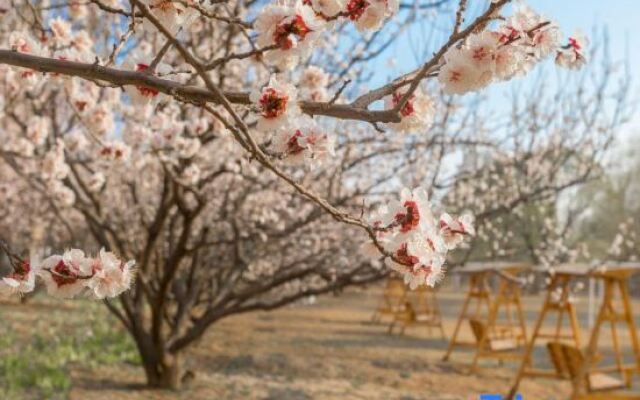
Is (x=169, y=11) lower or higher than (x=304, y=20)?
higher

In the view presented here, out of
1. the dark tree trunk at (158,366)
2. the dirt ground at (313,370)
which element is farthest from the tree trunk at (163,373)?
the dirt ground at (313,370)

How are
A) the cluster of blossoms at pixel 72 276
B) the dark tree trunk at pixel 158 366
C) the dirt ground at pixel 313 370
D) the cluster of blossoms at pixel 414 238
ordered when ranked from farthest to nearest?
the dirt ground at pixel 313 370 → the dark tree trunk at pixel 158 366 → the cluster of blossoms at pixel 72 276 → the cluster of blossoms at pixel 414 238

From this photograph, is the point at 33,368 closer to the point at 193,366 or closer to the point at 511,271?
the point at 193,366

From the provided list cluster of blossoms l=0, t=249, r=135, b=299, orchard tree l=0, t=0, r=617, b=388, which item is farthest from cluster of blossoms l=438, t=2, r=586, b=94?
cluster of blossoms l=0, t=249, r=135, b=299

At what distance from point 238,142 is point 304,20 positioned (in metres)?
0.47

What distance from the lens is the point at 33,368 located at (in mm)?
7094

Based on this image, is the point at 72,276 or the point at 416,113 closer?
the point at 72,276

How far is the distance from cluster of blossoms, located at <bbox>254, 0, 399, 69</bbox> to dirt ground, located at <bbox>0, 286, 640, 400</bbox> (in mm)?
4790

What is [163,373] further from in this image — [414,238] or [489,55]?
[489,55]

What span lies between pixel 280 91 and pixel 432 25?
509 centimetres

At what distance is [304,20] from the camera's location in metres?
1.88

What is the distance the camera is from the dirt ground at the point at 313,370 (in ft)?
21.6

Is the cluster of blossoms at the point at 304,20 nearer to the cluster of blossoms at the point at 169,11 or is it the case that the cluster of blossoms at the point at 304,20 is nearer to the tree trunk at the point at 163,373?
the cluster of blossoms at the point at 169,11

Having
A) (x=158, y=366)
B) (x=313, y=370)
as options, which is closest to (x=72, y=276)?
(x=158, y=366)
